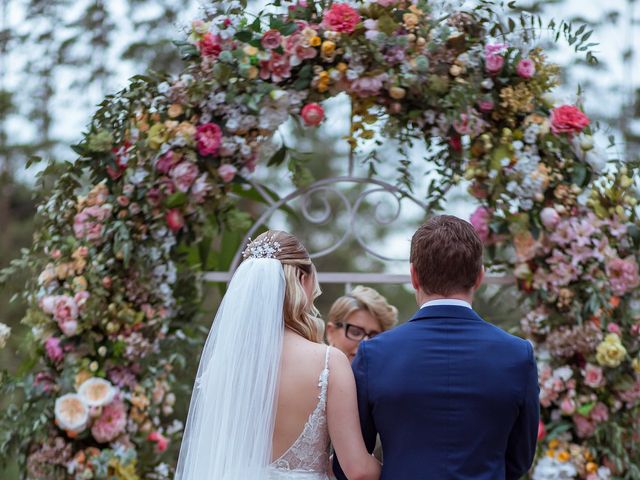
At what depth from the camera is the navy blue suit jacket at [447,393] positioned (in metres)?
2.53

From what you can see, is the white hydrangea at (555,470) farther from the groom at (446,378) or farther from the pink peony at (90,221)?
the pink peony at (90,221)

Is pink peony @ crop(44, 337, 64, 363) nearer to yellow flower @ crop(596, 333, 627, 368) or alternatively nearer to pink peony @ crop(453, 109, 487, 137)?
pink peony @ crop(453, 109, 487, 137)

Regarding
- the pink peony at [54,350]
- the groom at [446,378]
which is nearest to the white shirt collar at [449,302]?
the groom at [446,378]

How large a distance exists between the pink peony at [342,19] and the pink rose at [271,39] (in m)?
0.25

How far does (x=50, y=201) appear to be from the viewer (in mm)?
4195

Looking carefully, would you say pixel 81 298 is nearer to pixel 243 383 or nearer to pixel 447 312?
pixel 243 383

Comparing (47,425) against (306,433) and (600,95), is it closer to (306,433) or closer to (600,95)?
(306,433)

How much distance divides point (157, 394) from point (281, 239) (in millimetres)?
1673

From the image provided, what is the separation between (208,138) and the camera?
4148 millimetres

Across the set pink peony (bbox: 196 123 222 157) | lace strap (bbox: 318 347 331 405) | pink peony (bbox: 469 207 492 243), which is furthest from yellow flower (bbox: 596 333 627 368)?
pink peony (bbox: 196 123 222 157)

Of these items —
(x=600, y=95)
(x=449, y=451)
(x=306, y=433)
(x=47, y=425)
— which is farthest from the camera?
(x=600, y=95)

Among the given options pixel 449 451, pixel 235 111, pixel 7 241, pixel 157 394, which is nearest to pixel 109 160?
pixel 235 111

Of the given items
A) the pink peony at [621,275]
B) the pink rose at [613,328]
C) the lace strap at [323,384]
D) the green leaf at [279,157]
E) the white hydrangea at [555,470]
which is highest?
the lace strap at [323,384]

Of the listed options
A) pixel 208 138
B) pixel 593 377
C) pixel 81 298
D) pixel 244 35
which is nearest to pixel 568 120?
pixel 593 377
